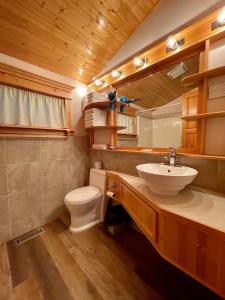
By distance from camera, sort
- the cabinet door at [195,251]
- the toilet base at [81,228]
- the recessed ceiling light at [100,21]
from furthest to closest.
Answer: the toilet base at [81,228] < the recessed ceiling light at [100,21] < the cabinet door at [195,251]

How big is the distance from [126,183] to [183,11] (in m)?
1.77

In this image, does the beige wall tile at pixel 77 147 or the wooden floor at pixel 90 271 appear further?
the beige wall tile at pixel 77 147

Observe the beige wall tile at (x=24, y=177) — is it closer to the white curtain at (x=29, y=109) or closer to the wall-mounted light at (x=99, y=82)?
the white curtain at (x=29, y=109)

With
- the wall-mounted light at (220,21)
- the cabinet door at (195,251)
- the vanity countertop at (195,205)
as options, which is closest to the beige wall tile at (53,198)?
the vanity countertop at (195,205)

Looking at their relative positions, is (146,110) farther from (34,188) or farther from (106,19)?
(34,188)

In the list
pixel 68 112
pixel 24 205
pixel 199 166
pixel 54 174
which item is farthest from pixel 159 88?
pixel 24 205

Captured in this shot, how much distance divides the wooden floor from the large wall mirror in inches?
45.8

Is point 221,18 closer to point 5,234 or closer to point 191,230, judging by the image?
point 191,230

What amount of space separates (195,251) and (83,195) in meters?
1.34

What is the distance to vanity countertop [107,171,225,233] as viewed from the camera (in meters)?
0.74

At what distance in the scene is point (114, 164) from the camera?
6.68 feet

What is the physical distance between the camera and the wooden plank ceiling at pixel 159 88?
4.28 feet

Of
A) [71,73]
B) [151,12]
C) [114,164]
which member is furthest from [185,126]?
[71,73]

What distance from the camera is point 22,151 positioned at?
171cm
